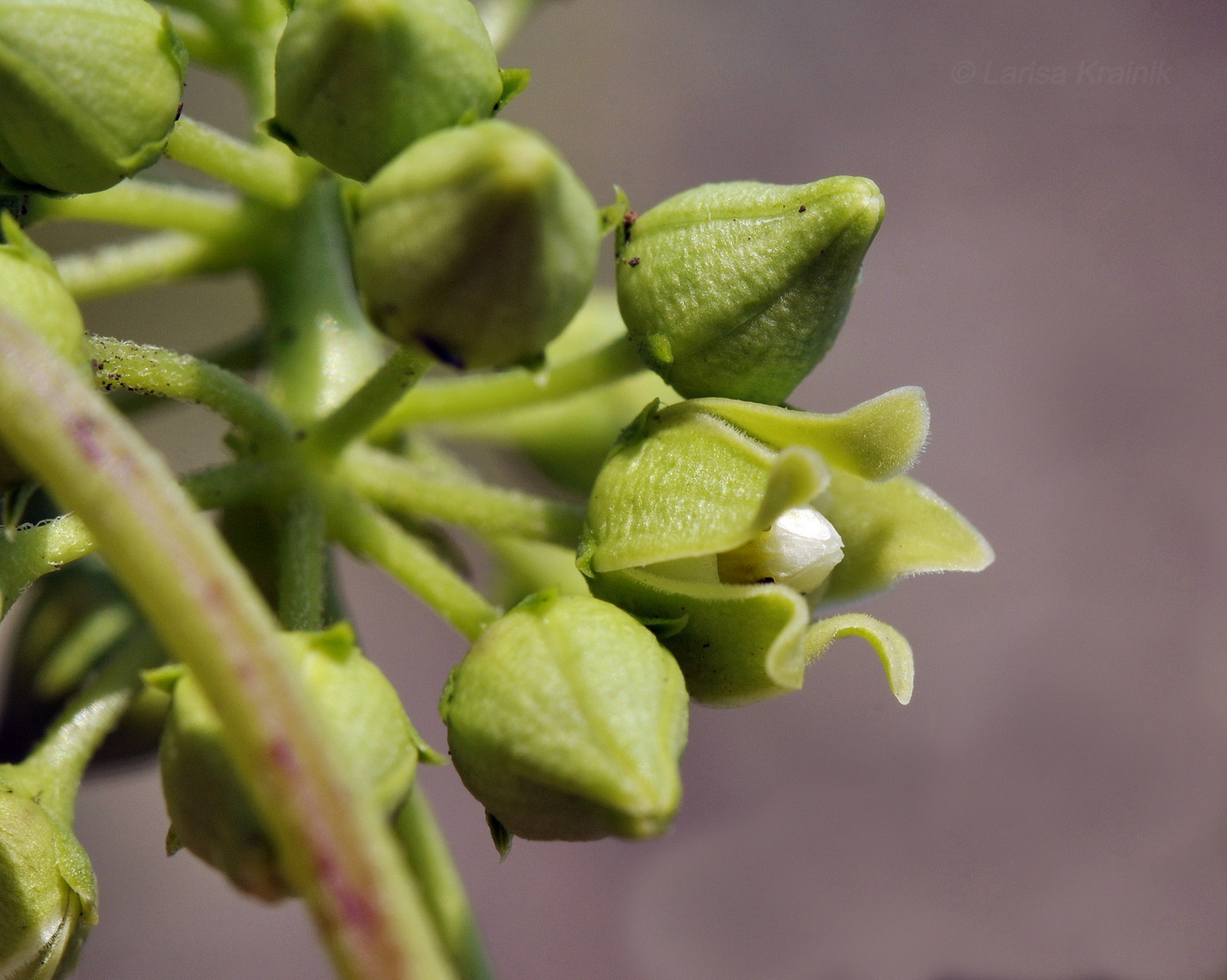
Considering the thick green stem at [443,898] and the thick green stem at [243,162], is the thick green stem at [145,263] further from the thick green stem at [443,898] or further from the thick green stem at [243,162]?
the thick green stem at [443,898]

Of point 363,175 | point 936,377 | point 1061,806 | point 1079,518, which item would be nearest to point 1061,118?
point 936,377

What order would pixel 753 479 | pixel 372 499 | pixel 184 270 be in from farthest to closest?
pixel 184 270, pixel 372 499, pixel 753 479

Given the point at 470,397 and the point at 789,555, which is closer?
the point at 789,555

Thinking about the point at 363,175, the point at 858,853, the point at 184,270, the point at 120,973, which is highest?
the point at 363,175

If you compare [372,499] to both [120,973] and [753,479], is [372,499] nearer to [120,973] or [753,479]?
[753,479]

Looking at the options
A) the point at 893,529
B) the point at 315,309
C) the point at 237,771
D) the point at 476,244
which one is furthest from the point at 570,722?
the point at 315,309

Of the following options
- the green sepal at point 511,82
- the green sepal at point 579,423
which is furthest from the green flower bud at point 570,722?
the green sepal at point 579,423

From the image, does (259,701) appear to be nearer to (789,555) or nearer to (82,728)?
(789,555)
